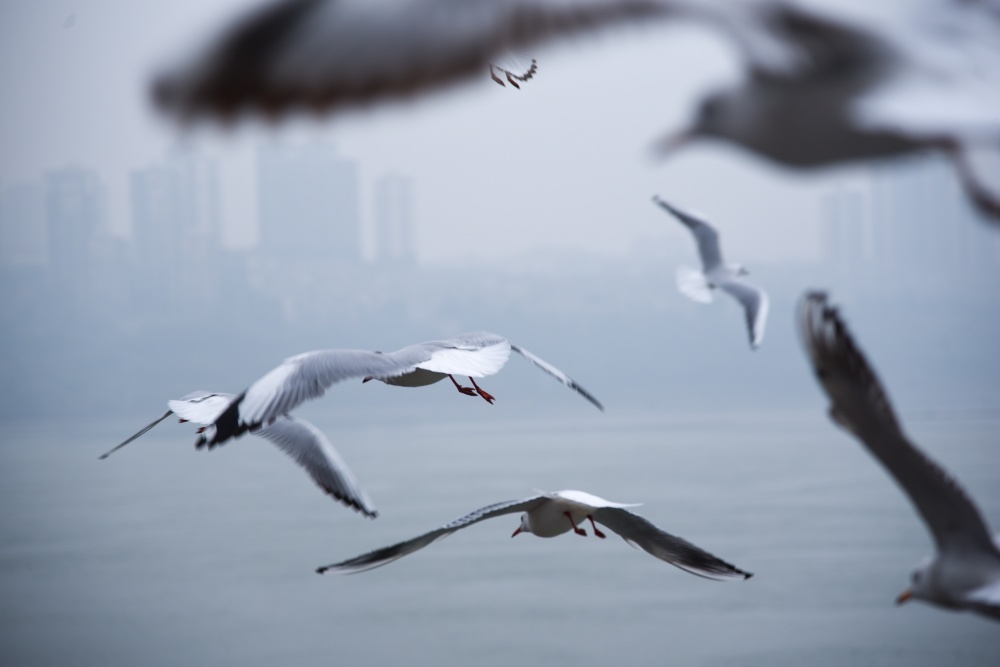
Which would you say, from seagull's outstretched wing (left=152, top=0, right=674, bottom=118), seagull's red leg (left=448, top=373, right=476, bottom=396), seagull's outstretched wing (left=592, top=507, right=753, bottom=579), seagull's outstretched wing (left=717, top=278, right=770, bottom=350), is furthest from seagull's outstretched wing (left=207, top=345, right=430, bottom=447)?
seagull's outstretched wing (left=152, top=0, right=674, bottom=118)

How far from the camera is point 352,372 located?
145cm

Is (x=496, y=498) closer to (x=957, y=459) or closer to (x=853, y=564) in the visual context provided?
(x=853, y=564)

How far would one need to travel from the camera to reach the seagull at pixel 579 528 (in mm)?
1510

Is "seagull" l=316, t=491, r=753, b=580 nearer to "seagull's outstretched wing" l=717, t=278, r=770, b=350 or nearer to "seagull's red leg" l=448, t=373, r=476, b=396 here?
"seagull's red leg" l=448, t=373, r=476, b=396

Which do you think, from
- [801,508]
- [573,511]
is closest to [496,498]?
[801,508]

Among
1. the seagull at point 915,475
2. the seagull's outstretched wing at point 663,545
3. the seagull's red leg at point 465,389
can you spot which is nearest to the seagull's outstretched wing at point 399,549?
the seagull's outstretched wing at point 663,545

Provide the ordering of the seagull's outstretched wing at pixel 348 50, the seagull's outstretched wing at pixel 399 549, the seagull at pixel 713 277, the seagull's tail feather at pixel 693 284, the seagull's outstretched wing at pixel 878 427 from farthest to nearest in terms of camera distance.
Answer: the seagull's tail feather at pixel 693 284 → the seagull at pixel 713 277 → the seagull's outstretched wing at pixel 399 549 → the seagull's outstretched wing at pixel 878 427 → the seagull's outstretched wing at pixel 348 50

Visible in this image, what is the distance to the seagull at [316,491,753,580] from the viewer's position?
1.51 metres

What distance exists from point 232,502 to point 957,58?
1475 cm

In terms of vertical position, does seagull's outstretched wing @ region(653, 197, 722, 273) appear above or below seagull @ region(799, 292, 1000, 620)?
above

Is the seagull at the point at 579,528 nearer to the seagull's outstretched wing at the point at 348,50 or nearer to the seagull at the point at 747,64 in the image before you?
the seagull at the point at 747,64

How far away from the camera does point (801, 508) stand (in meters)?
14.1

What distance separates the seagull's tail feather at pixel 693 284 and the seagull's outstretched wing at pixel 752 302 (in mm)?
Result: 43

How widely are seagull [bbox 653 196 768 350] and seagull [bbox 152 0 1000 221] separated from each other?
44.1 inches
